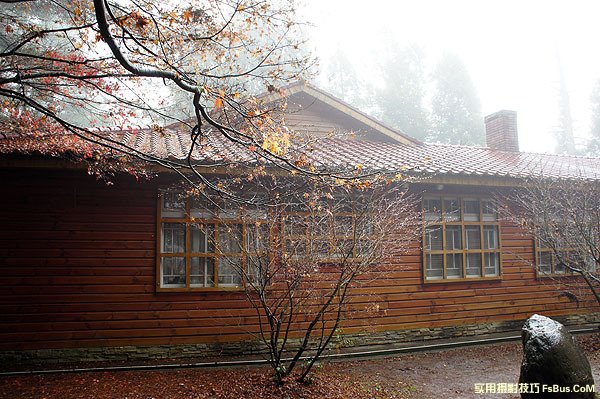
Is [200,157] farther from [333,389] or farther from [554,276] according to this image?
[554,276]

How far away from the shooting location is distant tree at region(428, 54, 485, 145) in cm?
3050

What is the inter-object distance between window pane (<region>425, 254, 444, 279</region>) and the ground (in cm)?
191

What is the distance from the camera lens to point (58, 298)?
7242 millimetres

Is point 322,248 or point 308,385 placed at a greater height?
point 322,248

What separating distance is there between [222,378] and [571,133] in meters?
35.0

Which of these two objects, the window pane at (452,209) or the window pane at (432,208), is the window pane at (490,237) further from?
the window pane at (432,208)

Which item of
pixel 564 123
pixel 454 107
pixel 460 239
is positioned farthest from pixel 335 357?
pixel 564 123

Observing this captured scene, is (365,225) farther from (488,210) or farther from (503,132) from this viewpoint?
(503,132)

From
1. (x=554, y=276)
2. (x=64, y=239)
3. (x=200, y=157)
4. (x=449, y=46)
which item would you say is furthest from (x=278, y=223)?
(x=449, y=46)

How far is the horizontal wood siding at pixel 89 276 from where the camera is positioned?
716cm

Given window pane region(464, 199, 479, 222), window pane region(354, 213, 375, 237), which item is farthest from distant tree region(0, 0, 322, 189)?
window pane region(464, 199, 479, 222)

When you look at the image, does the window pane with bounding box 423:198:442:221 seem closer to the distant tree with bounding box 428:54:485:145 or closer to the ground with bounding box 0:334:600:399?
the ground with bounding box 0:334:600:399

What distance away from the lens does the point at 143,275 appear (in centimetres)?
754

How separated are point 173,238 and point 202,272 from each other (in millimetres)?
779
